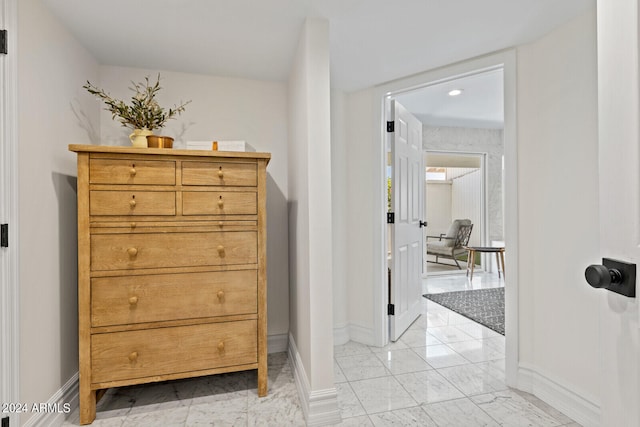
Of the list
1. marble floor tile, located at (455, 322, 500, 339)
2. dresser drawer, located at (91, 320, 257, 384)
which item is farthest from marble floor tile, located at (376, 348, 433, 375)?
dresser drawer, located at (91, 320, 257, 384)

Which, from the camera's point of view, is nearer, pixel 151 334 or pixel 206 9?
pixel 206 9

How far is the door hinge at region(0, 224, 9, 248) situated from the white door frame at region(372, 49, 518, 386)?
2.21m

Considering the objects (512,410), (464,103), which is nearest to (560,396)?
(512,410)

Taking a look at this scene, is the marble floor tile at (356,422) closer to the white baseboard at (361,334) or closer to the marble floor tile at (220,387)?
Result: the marble floor tile at (220,387)

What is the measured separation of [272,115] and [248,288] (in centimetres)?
142

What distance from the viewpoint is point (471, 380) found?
2129 mm

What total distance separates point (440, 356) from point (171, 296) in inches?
79.2

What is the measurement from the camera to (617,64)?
26.9 inches

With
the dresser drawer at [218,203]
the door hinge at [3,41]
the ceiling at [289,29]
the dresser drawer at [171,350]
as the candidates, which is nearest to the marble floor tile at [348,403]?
the dresser drawer at [171,350]

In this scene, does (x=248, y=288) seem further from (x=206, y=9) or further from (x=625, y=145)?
(x=625, y=145)

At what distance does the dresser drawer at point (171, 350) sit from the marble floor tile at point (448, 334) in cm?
176

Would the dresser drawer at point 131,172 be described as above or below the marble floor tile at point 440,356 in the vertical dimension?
above

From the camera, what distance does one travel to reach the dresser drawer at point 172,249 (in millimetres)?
1713

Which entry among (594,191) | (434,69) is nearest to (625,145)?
(594,191)
